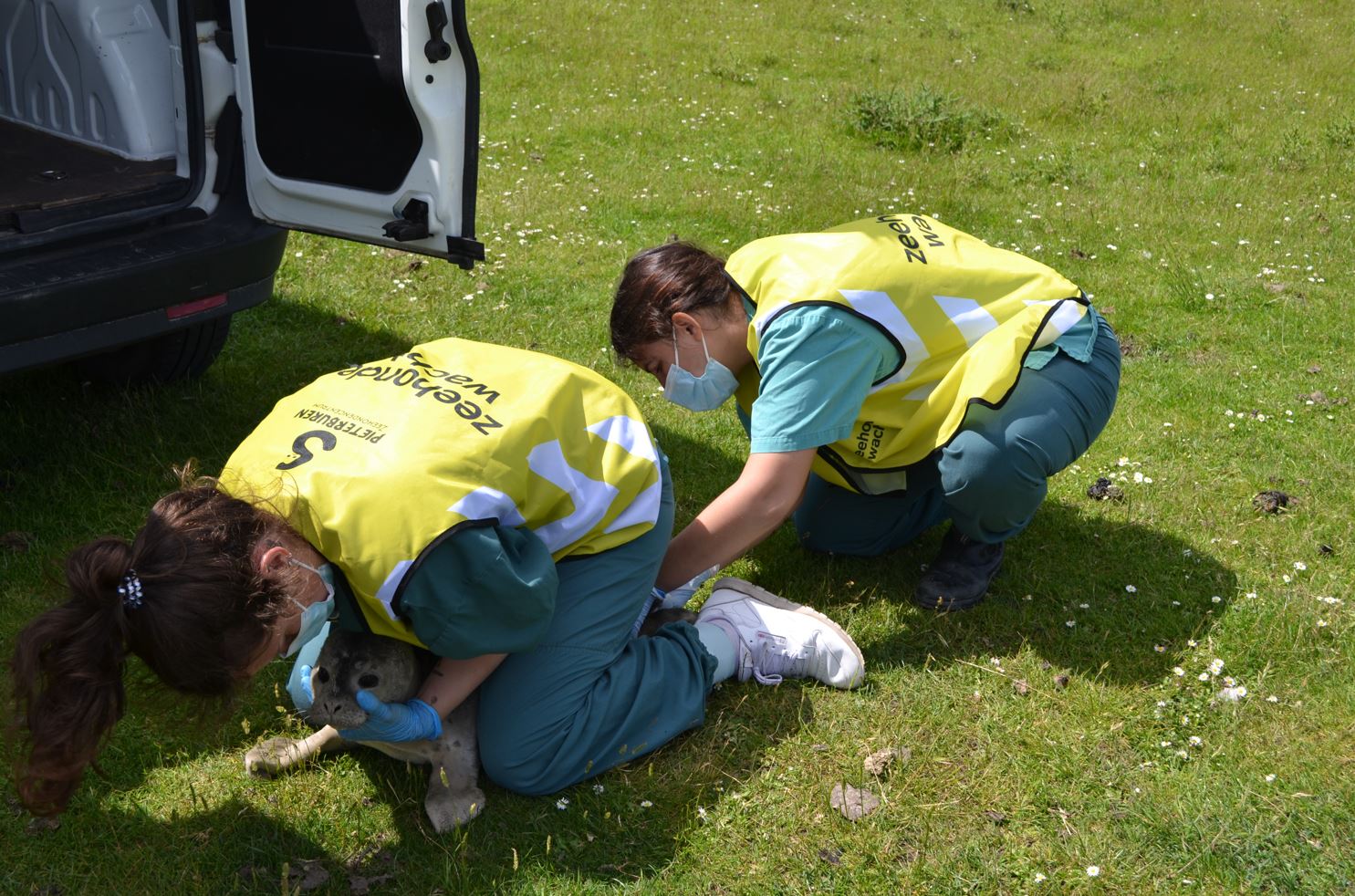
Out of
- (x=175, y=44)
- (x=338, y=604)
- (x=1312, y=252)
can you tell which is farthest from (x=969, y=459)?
(x=1312, y=252)

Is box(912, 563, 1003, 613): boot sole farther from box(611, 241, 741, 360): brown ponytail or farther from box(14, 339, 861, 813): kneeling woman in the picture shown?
box(611, 241, 741, 360): brown ponytail

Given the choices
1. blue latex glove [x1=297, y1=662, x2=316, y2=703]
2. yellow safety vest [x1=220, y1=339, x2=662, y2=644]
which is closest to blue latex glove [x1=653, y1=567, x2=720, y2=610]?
yellow safety vest [x1=220, y1=339, x2=662, y2=644]

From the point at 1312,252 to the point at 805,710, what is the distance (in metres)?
4.74

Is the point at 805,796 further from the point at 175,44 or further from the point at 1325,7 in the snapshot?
the point at 1325,7

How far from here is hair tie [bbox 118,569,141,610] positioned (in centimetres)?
220

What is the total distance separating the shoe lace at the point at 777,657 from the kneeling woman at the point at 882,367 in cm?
26

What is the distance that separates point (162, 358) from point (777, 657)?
8.66 ft

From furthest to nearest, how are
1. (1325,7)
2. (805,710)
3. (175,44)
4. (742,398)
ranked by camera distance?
1. (1325,7)
2. (175,44)
3. (742,398)
4. (805,710)

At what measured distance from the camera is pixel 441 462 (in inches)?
100.0

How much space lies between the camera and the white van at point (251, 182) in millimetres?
3557

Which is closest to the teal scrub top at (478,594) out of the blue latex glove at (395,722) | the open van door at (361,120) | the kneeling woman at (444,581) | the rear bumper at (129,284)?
the kneeling woman at (444,581)

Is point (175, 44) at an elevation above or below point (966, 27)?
above

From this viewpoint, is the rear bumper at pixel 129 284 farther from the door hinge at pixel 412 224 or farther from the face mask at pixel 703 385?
the face mask at pixel 703 385

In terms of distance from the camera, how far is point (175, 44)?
13.1ft
